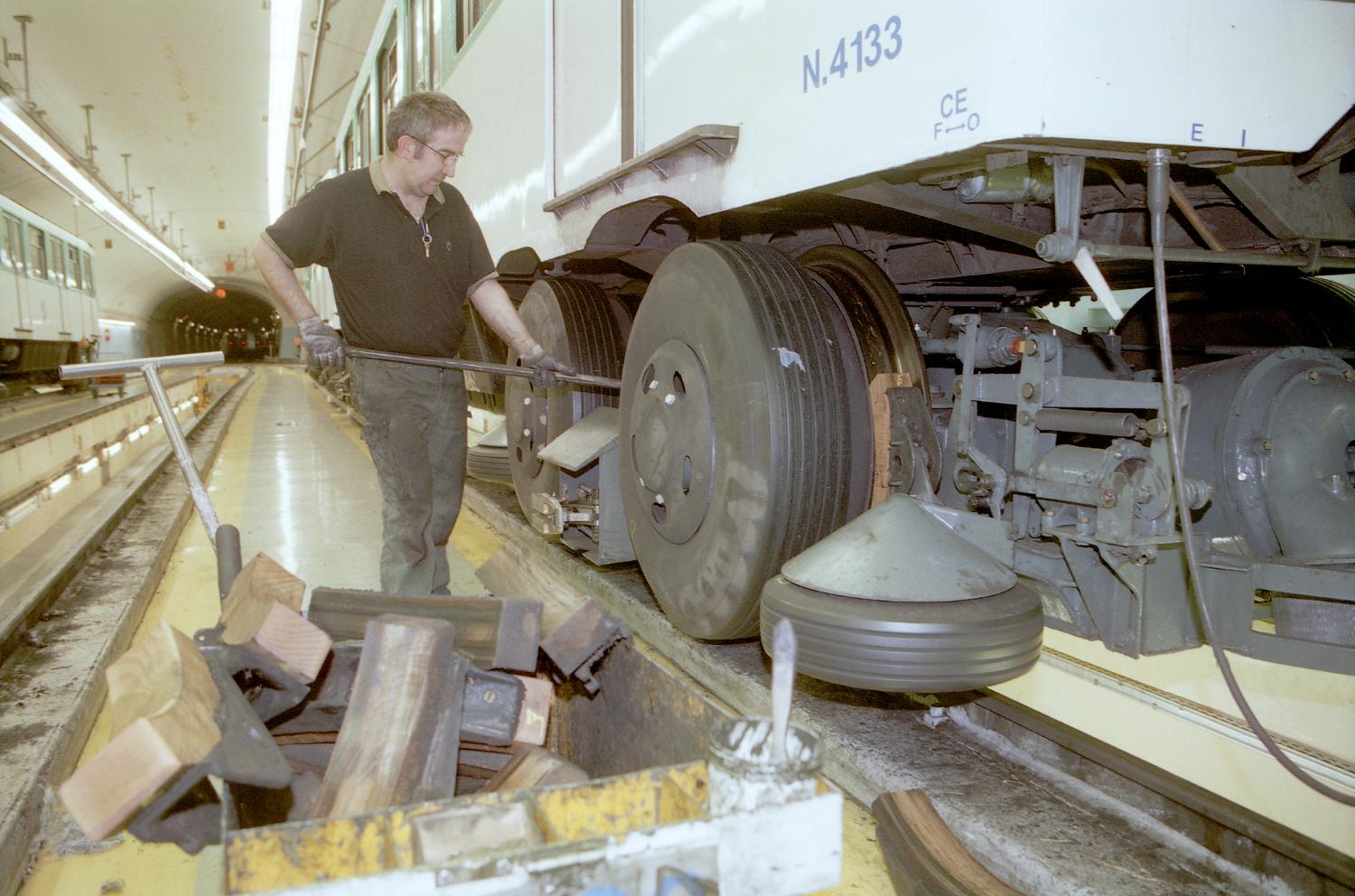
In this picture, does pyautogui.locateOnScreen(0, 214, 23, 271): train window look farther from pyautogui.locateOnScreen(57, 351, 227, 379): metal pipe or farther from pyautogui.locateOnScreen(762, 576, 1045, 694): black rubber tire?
pyautogui.locateOnScreen(762, 576, 1045, 694): black rubber tire

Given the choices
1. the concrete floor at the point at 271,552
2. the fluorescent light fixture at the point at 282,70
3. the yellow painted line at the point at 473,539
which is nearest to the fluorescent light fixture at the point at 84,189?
the fluorescent light fixture at the point at 282,70

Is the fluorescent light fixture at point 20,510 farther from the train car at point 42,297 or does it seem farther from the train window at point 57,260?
the train window at point 57,260

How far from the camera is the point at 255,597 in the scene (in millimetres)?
1601

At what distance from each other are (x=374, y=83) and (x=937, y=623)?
761 cm

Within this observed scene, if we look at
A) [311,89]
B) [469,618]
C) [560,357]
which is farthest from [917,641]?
[311,89]

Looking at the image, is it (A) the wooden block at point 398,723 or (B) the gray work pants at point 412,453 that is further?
(B) the gray work pants at point 412,453

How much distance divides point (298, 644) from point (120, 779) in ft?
1.53

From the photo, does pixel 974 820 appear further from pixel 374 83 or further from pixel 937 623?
pixel 374 83

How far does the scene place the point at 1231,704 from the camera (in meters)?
2.46

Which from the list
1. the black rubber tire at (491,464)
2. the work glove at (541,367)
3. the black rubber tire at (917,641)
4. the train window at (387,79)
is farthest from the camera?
the train window at (387,79)

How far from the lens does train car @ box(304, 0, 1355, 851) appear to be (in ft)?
5.25

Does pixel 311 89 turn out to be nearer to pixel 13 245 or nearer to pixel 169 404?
pixel 13 245

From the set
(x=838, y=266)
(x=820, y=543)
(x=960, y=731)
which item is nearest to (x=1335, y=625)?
(x=960, y=731)

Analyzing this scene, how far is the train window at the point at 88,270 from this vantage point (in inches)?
859
